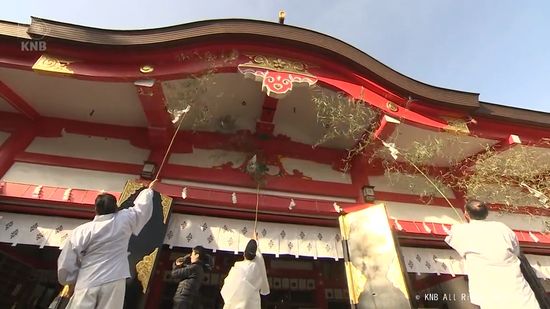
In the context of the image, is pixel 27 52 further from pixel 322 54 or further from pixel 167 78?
pixel 322 54

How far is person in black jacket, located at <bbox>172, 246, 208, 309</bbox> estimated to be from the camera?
12.3ft

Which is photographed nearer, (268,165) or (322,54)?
(322,54)

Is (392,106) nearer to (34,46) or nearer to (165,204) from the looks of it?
(165,204)

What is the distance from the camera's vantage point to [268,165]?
18.7 ft

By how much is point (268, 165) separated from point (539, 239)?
5452mm

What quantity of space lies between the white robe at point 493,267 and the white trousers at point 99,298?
3198 mm

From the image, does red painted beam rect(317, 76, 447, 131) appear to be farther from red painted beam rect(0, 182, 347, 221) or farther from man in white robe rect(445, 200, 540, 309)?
man in white robe rect(445, 200, 540, 309)

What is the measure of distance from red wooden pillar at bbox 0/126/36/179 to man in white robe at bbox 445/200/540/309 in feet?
20.4

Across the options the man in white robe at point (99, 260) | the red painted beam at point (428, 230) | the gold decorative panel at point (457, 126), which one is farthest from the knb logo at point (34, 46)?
the gold decorative panel at point (457, 126)

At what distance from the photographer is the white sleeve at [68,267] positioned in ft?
8.57

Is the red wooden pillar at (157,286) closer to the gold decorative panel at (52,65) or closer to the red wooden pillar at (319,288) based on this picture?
the red wooden pillar at (319,288)

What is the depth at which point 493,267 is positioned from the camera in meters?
2.70

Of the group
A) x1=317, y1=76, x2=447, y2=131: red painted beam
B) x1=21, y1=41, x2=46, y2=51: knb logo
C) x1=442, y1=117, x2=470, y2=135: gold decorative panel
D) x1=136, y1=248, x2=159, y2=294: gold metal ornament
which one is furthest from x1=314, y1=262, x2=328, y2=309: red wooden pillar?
x1=21, y1=41, x2=46, y2=51: knb logo

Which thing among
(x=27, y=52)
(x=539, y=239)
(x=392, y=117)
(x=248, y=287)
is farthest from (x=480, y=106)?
(x=27, y=52)
